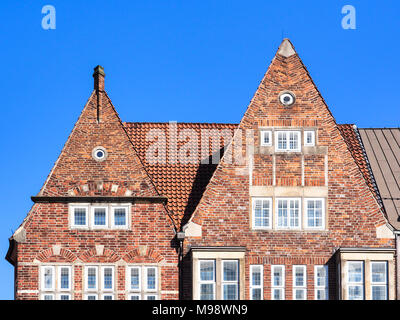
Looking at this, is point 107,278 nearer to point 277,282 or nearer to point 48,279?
point 48,279

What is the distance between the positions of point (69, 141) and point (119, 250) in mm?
4289

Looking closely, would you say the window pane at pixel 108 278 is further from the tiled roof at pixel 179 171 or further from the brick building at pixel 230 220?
the tiled roof at pixel 179 171

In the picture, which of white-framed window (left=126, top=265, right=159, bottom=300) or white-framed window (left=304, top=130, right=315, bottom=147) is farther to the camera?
white-framed window (left=304, top=130, right=315, bottom=147)

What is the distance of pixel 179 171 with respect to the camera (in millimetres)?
40156

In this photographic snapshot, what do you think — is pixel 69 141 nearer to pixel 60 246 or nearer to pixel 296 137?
pixel 60 246

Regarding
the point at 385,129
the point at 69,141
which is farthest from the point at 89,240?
the point at 385,129

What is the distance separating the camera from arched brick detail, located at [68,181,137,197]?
3734cm

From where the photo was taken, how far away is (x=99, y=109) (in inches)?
1501

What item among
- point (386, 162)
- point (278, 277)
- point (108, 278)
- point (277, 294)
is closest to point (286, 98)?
point (386, 162)

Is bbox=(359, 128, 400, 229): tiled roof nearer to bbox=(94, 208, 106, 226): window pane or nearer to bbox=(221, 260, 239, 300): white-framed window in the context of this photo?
bbox=(221, 260, 239, 300): white-framed window

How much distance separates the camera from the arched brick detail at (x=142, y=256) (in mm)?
36656

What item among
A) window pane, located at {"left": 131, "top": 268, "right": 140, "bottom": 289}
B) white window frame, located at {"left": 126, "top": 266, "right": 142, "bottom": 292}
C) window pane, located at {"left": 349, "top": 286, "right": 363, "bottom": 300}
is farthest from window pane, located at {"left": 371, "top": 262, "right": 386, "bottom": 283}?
window pane, located at {"left": 131, "top": 268, "right": 140, "bottom": 289}

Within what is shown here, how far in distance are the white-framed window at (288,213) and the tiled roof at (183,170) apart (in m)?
3.18
